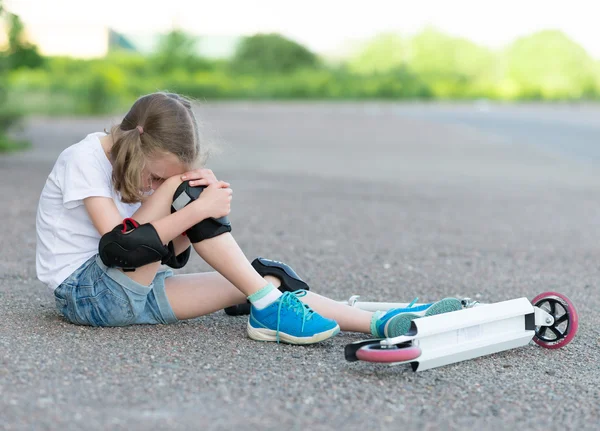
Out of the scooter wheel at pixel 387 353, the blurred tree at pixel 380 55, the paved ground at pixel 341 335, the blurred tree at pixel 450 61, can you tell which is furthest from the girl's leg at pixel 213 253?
the blurred tree at pixel 380 55

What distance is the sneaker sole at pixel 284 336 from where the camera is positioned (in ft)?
10.9

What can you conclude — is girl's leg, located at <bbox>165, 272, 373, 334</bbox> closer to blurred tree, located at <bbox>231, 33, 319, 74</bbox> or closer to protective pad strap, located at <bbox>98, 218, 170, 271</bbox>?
protective pad strap, located at <bbox>98, 218, 170, 271</bbox>

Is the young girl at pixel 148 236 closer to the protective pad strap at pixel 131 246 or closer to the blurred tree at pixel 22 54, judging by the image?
the protective pad strap at pixel 131 246

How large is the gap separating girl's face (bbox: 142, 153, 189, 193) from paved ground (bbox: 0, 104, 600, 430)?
20cm

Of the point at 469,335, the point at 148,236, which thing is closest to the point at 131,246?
the point at 148,236

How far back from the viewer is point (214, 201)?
10.7ft

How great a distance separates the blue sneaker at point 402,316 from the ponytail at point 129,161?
1125mm

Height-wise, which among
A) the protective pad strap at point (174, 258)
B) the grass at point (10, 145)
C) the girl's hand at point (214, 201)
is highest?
the girl's hand at point (214, 201)

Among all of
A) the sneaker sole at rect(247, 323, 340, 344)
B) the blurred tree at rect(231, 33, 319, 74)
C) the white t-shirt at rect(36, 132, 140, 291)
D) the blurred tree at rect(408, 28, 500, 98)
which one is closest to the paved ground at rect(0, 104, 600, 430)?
the sneaker sole at rect(247, 323, 340, 344)

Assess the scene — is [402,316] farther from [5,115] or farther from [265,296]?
[5,115]

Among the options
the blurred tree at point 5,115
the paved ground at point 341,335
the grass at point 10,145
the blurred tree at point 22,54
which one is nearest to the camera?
the paved ground at point 341,335

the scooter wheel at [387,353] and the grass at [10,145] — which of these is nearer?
the scooter wheel at [387,353]

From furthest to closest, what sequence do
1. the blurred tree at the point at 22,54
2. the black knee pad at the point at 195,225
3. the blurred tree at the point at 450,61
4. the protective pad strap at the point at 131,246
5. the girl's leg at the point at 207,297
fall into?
the blurred tree at the point at 450,61, the blurred tree at the point at 22,54, the girl's leg at the point at 207,297, the black knee pad at the point at 195,225, the protective pad strap at the point at 131,246

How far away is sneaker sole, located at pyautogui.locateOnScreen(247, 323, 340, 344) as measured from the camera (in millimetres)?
3322
